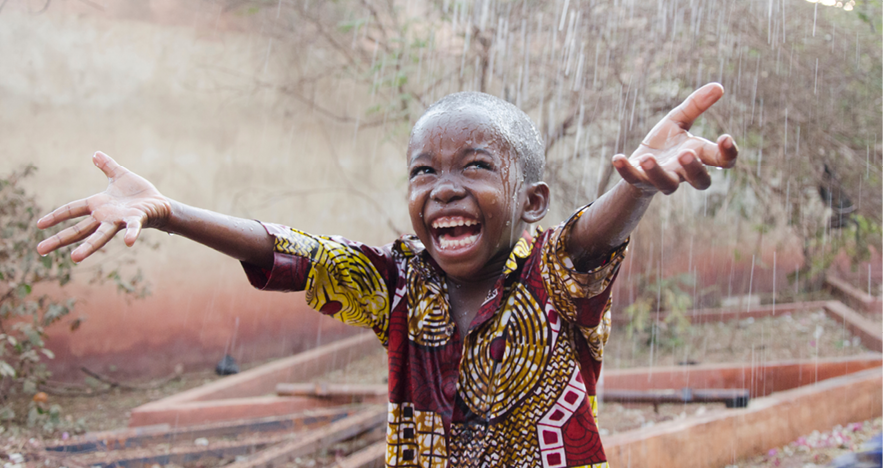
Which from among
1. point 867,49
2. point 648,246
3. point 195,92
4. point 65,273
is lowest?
point 65,273

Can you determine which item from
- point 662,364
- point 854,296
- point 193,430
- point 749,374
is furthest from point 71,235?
point 854,296

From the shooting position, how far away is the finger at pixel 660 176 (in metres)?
1.29

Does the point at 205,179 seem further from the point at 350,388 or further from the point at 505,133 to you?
the point at 505,133

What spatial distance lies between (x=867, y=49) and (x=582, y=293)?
4779 mm

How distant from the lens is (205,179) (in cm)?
561

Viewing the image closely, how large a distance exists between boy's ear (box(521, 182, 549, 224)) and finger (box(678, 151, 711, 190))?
2.04ft

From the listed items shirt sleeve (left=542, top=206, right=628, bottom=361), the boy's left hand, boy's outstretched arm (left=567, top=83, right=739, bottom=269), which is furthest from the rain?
the boy's left hand

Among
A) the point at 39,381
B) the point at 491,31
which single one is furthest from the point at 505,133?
the point at 39,381

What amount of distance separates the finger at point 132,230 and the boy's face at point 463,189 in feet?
2.34

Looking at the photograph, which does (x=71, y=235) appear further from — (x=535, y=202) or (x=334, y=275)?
(x=535, y=202)

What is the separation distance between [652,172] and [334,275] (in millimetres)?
974

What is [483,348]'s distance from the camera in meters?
1.77

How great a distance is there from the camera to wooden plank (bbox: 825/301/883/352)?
5.78 m

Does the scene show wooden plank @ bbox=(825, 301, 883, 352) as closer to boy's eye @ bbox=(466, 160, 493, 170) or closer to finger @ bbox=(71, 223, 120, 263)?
boy's eye @ bbox=(466, 160, 493, 170)
